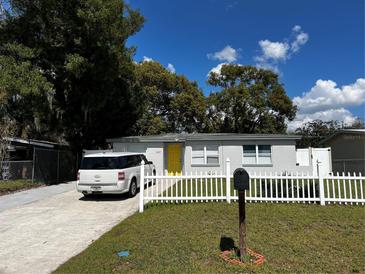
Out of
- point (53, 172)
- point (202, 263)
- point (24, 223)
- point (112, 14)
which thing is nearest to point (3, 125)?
point (53, 172)

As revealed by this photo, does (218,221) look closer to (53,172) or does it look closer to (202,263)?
(202,263)

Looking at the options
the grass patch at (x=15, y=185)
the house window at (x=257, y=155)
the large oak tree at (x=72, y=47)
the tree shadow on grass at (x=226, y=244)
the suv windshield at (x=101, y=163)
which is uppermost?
the large oak tree at (x=72, y=47)

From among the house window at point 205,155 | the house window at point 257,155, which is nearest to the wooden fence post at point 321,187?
the house window at point 257,155

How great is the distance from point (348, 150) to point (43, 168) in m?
21.4

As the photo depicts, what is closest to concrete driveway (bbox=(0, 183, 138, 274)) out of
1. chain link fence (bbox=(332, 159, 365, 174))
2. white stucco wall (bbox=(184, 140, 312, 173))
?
white stucco wall (bbox=(184, 140, 312, 173))

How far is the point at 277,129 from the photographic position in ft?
120

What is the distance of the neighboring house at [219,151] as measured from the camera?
19.1m

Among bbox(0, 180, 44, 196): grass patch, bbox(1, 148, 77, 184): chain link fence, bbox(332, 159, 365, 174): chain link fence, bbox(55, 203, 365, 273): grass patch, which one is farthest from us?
bbox(332, 159, 365, 174): chain link fence

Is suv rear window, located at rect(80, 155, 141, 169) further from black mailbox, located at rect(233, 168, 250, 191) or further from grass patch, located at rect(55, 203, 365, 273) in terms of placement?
black mailbox, located at rect(233, 168, 250, 191)

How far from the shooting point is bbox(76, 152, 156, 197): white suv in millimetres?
11305

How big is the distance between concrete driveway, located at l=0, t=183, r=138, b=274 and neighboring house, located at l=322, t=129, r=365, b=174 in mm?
17041

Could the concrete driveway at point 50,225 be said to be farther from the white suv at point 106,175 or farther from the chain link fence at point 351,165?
the chain link fence at point 351,165

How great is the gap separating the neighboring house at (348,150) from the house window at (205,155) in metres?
9.17

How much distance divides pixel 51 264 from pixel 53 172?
14.6 meters
